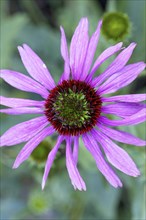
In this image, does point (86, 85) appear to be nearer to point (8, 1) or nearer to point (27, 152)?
point (27, 152)

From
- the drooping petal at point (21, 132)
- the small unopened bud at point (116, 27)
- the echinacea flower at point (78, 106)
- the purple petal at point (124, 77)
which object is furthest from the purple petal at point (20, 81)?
the small unopened bud at point (116, 27)

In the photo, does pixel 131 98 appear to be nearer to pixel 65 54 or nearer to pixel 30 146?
Result: pixel 65 54

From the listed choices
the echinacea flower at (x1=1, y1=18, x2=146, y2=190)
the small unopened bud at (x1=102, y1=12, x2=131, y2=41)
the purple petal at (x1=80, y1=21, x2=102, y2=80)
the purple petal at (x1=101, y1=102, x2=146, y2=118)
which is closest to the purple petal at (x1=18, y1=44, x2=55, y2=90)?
the echinacea flower at (x1=1, y1=18, x2=146, y2=190)

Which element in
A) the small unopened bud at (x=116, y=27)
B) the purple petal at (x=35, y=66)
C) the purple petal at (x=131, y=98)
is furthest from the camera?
the small unopened bud at (x=116, y=27)

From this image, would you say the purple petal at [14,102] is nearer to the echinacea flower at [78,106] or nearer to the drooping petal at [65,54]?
the echinacea flower at [78,106]

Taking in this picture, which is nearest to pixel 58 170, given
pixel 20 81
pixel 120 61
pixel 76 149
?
pixel 76 149

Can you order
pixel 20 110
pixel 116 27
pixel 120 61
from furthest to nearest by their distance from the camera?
pixel 116 27, pixel 20 110, pixel 120 61
